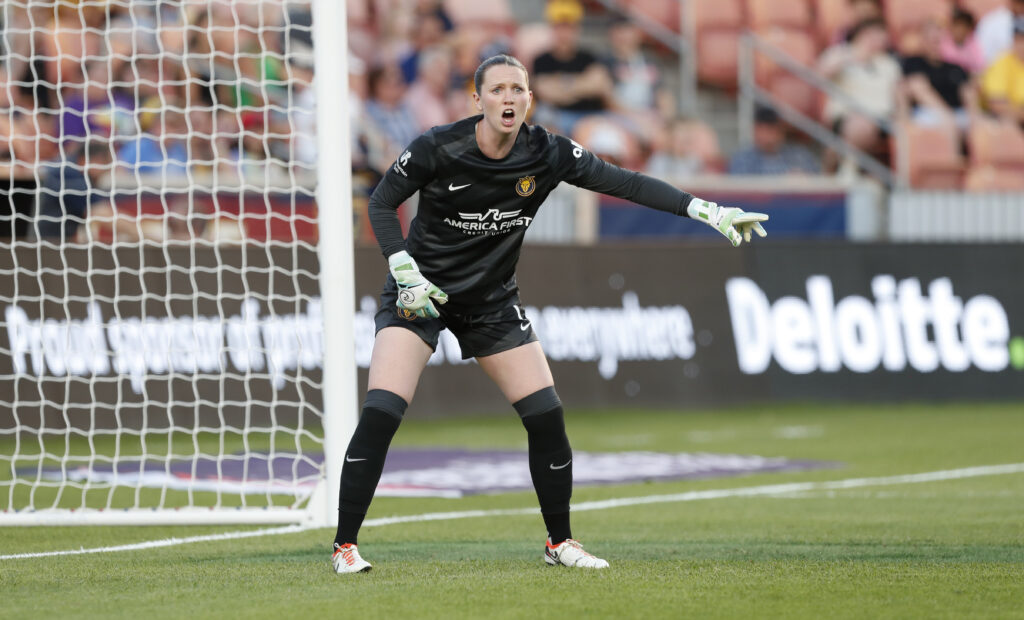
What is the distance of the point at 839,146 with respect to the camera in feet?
63.9

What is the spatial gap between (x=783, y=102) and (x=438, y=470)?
11354mm

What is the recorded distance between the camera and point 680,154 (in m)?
18.7

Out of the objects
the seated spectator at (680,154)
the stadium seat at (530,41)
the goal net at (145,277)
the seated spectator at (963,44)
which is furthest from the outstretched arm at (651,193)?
the seated spectator at (963,44)

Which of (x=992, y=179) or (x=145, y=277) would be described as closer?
Result: (x=145, y=277)

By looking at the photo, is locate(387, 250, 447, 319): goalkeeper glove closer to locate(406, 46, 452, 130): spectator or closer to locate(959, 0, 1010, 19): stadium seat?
locate(406, 46, 452, 130): spectator

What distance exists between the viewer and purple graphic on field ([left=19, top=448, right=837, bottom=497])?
9852 mm

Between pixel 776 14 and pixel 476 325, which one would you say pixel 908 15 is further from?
pixel 476 325

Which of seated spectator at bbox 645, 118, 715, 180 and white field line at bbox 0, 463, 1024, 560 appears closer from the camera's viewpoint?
white field line at bbox 0, 463, 1024, 560

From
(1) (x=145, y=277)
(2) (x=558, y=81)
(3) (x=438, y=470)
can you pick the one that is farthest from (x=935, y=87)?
(3) (x=438, y=470)

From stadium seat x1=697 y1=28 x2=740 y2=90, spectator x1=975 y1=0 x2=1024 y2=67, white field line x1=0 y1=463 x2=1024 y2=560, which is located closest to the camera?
white field line x1=0 y1=463 x2=1024 y2=560

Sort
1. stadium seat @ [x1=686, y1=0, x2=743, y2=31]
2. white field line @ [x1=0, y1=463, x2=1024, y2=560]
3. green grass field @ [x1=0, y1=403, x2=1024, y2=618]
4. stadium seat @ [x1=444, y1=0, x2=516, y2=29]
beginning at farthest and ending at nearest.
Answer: stadium seat @ [x1=686, y1=0, x2=743, y2=31] < stadium seat @ [x1=444, y1=0, x2=516, y2=29] < white field line @ [x1=0, y1=463, x2=1024, y2=560] < green grass field @ [x1=0, y1=403, x2=1024, y2=618]

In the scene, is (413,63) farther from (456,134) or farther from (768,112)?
(456,134)

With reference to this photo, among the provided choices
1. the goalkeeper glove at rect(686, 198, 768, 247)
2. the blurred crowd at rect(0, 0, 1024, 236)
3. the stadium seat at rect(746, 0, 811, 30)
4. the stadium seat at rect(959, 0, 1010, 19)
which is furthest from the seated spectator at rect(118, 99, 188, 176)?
the stadium seat at rect(959, 0, 1010, 19)

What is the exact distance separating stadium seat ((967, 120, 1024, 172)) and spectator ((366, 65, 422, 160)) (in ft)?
24.1
